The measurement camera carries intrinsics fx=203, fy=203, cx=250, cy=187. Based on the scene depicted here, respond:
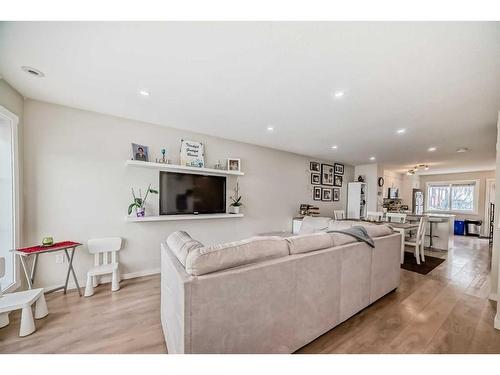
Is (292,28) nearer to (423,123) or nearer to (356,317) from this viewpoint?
(356,317)

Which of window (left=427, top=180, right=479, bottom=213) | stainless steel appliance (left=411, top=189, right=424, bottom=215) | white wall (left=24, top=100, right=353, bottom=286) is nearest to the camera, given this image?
white wall (left=24, top=100, right=353, bottom=286)

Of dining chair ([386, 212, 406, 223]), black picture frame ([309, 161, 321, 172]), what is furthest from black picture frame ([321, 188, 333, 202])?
dining chair ([386, 212, 406, 223])

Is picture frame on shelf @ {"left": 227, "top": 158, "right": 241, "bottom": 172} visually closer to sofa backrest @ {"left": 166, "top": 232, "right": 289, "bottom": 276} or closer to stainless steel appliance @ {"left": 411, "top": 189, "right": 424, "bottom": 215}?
sofa backrest @ {"left": 166, "top": 232, "right": 289, "bottom": 276}

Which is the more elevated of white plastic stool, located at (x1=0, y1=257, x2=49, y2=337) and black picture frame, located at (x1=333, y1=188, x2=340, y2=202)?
black picture frame, located at (x1=333, y1=188, x2=340, y2=202)

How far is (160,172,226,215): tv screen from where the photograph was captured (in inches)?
132

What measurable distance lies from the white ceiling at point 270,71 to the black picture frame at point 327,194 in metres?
2.93

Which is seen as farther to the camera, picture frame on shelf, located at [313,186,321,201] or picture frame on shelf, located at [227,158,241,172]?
picture frame on shelf, located at [313,186,321,201]

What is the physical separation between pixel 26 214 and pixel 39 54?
1.94m

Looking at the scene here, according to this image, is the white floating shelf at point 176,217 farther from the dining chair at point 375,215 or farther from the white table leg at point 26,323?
the dining chair at point 375,215

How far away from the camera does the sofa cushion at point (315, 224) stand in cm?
373

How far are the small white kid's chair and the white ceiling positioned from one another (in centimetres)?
182

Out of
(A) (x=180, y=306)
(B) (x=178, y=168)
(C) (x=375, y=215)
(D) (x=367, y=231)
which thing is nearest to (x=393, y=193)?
(C) (x=375, y=215)

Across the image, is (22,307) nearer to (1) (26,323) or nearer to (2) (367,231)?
(1) (26,323)

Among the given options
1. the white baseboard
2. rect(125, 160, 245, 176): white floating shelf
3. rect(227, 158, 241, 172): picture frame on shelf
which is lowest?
the white baseboard
